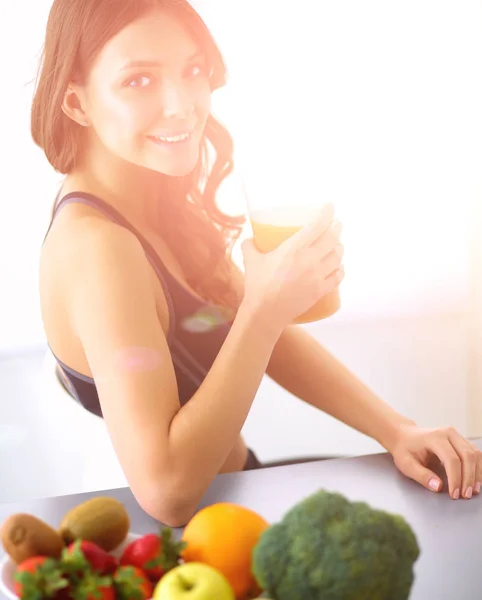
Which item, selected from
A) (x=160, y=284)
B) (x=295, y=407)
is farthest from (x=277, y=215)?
(x=295, y=407)

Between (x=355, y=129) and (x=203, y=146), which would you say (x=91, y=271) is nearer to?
(x=203, y=146)

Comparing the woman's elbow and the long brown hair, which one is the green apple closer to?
the woman's elbow

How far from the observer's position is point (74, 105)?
1002 mm

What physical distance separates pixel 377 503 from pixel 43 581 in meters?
0.41

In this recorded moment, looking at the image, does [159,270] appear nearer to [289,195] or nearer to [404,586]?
[289,195]

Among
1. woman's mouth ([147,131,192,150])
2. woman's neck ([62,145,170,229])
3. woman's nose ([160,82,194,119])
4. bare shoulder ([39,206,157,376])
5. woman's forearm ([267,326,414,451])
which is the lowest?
woman's forearm ([267,326,414,451])

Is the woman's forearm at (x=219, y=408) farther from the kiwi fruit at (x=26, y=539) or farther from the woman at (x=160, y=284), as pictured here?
the kiwi fruit at (x=26, y=539)

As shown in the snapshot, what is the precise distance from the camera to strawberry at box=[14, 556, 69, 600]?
0.48 m

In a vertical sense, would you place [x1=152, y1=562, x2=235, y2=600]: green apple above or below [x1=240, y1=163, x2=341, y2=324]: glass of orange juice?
below

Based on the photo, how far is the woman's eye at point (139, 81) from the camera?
974 millimetres

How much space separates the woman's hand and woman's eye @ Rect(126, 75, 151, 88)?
20.7 inches

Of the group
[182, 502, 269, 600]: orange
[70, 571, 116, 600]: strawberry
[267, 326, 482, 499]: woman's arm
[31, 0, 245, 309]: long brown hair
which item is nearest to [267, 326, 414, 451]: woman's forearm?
[267, 326, 482, 499]: woman's arm

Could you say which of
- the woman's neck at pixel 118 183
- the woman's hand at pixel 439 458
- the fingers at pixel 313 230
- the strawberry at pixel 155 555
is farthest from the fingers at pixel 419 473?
the woman's neck at pixel 118 183

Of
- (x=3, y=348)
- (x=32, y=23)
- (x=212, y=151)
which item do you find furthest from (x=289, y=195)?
(x=3, y=348)
